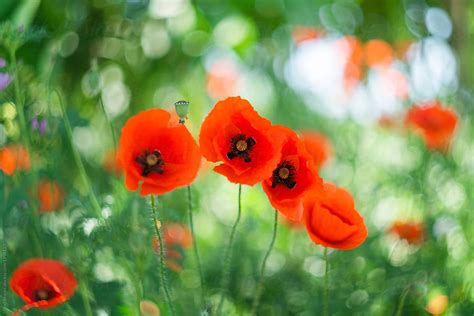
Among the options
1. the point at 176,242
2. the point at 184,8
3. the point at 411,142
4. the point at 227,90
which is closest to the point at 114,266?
the point at 176,242

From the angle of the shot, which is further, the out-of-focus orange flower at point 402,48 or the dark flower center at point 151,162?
the out-of-focus orange flower at point 402,48

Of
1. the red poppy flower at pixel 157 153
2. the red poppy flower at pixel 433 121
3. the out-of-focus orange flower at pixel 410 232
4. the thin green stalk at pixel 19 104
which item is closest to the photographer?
the red poppy flower at pixel 157 153

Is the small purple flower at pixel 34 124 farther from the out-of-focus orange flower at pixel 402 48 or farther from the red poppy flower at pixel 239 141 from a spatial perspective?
the out-of-focus orange flower at pixel 402 48

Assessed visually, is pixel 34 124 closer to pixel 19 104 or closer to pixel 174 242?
pixel 19 104

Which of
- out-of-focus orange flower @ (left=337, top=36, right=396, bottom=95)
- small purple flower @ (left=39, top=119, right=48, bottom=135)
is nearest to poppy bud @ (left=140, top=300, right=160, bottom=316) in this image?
small purple flower @ (left=39, top=119, right=48, bottom=135)

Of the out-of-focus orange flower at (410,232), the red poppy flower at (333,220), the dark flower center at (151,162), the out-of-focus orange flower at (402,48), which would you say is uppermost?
the dark flower center at (151,162)

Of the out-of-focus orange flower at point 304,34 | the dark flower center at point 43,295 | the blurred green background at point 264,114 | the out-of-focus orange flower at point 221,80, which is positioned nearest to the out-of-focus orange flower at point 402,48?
the blurred green background at point 264,114
